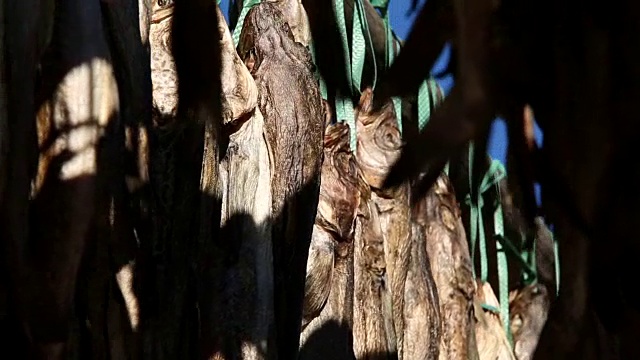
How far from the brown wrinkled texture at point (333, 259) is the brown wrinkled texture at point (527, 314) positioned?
1.25m

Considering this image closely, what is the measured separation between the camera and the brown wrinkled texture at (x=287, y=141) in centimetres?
167

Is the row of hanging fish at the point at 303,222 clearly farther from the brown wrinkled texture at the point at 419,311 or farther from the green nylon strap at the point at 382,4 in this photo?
the green nylon strap at the point at 382,4

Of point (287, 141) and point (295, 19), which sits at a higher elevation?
point (295, 19)

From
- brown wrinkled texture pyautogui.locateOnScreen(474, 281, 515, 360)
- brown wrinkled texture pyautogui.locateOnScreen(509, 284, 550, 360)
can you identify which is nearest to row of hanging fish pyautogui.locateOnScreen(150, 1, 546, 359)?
brown wrinkled texture pyautogui.locateOnScreen(474, 281, 515, 360)

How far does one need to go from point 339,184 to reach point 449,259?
734 millimetres

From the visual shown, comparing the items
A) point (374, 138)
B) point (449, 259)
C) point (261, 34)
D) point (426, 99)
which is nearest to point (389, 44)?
point (426, 99)

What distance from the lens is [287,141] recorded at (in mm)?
1760

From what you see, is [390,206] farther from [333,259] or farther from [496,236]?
[496,236]

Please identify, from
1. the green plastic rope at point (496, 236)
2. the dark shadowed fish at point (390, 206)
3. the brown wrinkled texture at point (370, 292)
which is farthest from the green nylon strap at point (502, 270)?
the brown wrinkled texture at point (370, 292)

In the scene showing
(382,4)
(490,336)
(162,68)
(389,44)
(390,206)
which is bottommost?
(490,336)

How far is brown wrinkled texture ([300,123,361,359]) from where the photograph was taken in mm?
1854

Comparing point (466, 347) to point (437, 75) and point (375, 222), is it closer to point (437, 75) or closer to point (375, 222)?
point (375, 222)

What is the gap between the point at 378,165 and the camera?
86.8 inches

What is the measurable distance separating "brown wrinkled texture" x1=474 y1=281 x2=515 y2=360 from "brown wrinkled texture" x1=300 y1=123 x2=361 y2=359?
3.00 feet
